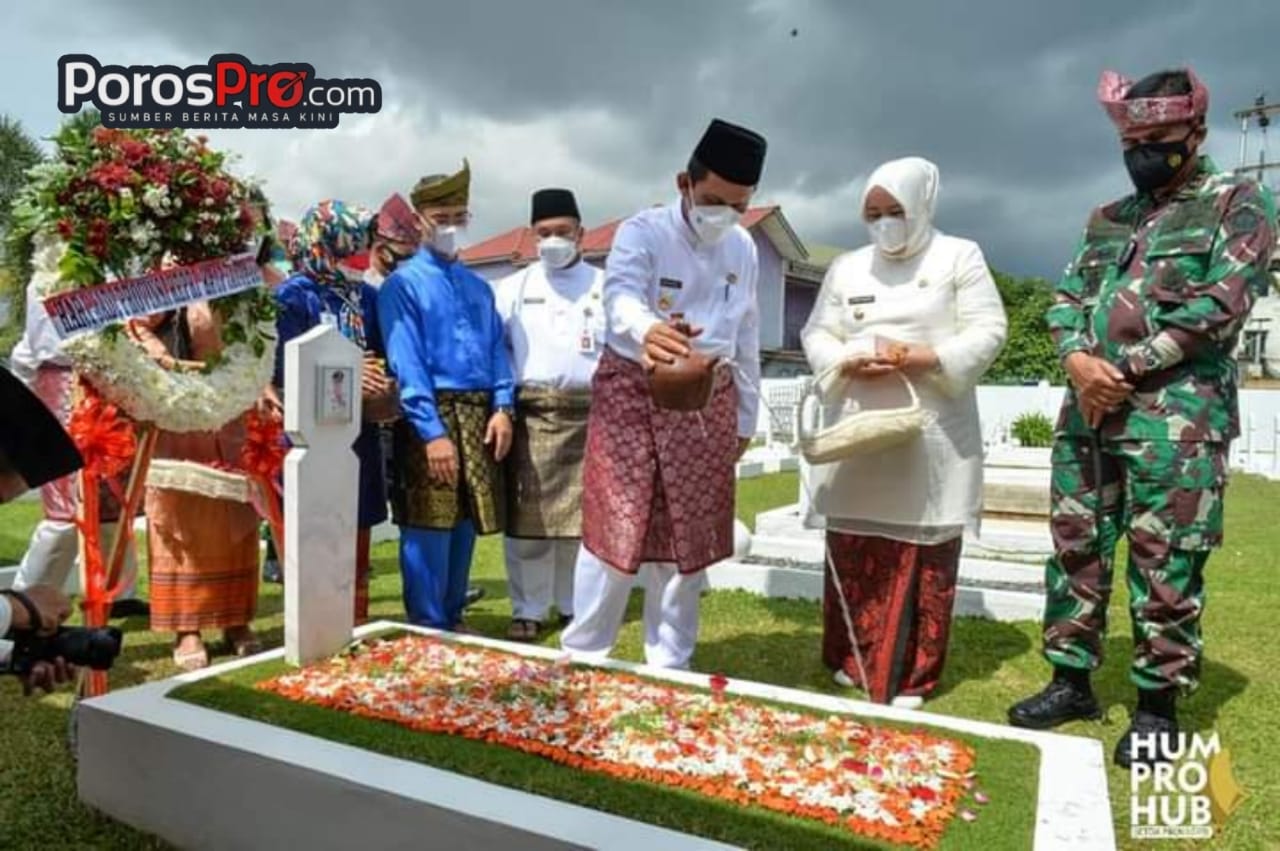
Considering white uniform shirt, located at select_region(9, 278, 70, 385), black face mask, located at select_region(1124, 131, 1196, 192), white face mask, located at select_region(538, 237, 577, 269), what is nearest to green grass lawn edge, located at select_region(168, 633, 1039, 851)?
black face mask, located at select_region(1124, 131, 1196, 192)

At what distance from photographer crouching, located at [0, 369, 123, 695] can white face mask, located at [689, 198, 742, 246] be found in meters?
2.22

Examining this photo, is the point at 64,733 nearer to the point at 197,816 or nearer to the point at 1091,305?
the point at 197,816

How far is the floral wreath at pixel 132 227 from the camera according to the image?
10.3 feet

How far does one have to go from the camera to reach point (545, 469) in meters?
4.60

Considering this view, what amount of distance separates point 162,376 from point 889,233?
108 inches

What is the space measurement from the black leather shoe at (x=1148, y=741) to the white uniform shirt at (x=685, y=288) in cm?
Result: 168

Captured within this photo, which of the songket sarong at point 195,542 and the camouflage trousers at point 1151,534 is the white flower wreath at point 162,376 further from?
the camouflage trousers at point 1151,534

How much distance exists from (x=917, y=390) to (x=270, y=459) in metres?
2.71

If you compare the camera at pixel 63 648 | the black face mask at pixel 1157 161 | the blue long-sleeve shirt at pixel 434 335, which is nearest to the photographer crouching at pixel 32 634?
the camera at pixel 63 648

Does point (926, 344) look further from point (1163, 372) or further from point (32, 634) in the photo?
point (32, 634)

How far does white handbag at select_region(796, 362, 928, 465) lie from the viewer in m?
3.40

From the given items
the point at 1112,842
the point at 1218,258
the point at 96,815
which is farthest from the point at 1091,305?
the point at 96,815

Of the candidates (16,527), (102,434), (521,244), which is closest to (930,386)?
(102,434)

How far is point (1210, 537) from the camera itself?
9.95 ft
